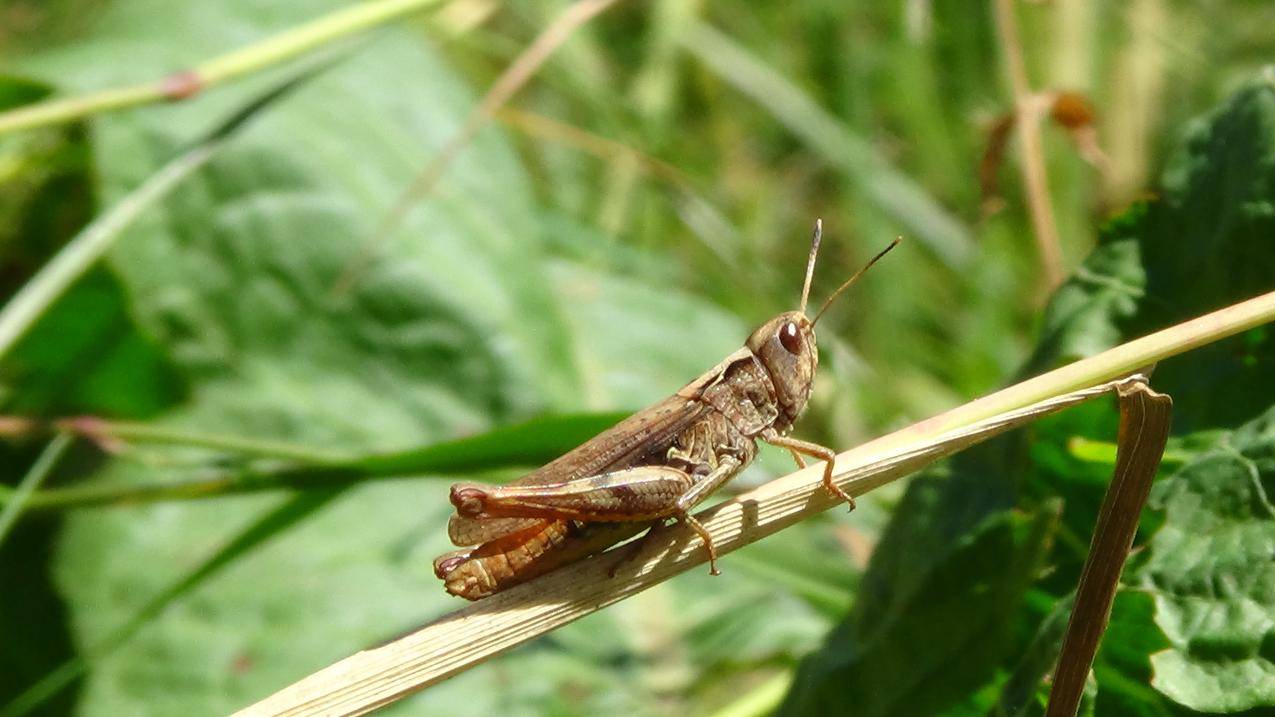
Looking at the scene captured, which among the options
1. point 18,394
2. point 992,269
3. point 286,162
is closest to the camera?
point 18,394

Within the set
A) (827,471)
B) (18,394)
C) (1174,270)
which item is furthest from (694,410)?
(18,394)

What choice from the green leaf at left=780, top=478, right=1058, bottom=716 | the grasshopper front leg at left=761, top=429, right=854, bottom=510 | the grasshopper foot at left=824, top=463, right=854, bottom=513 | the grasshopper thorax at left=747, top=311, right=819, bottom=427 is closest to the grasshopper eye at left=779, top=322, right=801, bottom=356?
the grasshopper thorax at left=747, top=311, right=819, bottom=427

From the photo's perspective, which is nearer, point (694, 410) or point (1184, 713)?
point (1184, 713)

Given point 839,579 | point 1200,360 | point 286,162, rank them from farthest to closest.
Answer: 1. point 286,162
2. point 839,579
3. point 1200,360

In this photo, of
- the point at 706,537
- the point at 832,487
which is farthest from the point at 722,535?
the point at 832,487

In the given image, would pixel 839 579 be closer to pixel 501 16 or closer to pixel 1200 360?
pixel 1200 360

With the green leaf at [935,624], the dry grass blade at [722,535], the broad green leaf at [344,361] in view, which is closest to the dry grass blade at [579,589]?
the dry grass blade at [722,535]

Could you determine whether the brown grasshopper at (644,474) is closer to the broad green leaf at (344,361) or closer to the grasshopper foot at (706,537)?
the grasshopper foot at (706,537)

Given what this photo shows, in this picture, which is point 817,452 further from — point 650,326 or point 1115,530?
point 650,326
